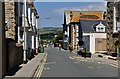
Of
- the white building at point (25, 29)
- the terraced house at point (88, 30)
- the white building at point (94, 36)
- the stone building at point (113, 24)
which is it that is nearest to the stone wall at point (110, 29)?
the stone building at point (113, 24)

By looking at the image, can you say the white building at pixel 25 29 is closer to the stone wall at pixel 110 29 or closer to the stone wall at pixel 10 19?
the stone wall at pixel 10 19

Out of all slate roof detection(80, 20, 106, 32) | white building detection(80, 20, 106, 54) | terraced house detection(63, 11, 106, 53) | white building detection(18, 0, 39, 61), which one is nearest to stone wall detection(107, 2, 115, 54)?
white building detection(18, 0, 39, 61)

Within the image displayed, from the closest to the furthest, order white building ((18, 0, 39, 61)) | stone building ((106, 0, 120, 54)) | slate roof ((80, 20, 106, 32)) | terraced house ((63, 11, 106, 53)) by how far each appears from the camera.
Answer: white building ((18, 0, 39, 61)) < stone building ((106, 0, 120, 54)) < terraced house ((63, 11, 106, 53)) < slate roof ((80, 20, 106, 32))

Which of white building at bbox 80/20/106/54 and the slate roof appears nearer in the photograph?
white building at bbox 80/20/106/54

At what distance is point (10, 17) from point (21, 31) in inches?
308

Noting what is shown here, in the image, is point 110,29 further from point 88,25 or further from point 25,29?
point 88,25

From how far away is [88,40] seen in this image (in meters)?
82.4

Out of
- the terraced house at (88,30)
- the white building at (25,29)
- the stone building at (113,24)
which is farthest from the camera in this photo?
the terraced house at (88,30)

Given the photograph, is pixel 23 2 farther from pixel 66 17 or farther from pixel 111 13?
pixel 66 17

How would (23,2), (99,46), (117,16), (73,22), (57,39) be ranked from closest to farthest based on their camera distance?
(23,2), (117,16), (99,46), (73,22), (57,39)

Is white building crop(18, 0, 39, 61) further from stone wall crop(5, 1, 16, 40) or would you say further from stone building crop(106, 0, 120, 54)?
stone building crop(106, 0, 120, 54)

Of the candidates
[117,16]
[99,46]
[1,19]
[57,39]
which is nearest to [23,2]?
[117,16]

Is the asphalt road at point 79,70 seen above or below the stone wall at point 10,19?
below

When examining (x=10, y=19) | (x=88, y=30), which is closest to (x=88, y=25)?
(x=88, y=30)
